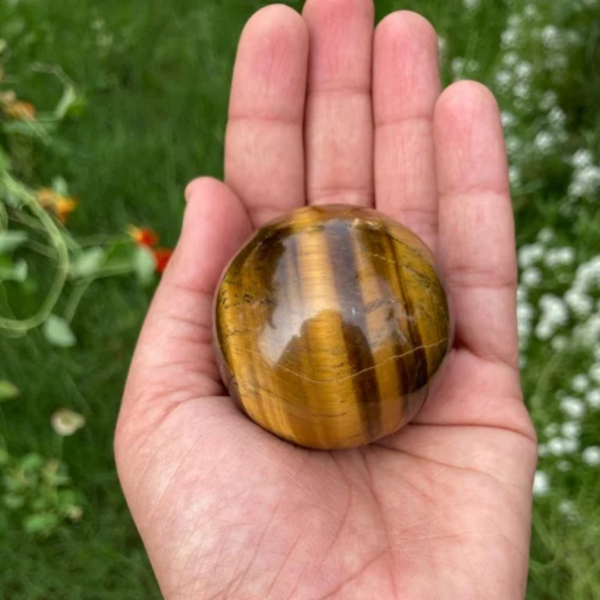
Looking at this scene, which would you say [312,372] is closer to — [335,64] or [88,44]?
[335,64]

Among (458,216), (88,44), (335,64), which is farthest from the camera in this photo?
(88,44)

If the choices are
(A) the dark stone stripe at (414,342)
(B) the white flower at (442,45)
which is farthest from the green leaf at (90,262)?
(B) the white flower at (442,45)

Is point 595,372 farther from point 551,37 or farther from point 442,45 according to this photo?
point 442,45

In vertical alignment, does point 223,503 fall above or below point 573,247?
above

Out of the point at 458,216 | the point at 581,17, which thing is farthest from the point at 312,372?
the point at 581,17

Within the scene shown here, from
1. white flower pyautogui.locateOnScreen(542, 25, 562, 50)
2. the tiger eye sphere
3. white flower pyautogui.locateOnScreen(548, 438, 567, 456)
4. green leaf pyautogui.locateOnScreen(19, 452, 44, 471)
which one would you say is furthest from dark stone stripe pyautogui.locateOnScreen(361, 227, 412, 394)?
white flower pyautogui.locateOnScreen(542, 25, 562, 50)

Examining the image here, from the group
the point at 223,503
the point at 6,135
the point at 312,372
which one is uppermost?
the point at 6,135

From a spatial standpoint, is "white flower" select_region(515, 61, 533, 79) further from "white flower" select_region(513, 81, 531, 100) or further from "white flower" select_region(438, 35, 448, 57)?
"white flower" select_region(438, 35, 448, 57)
